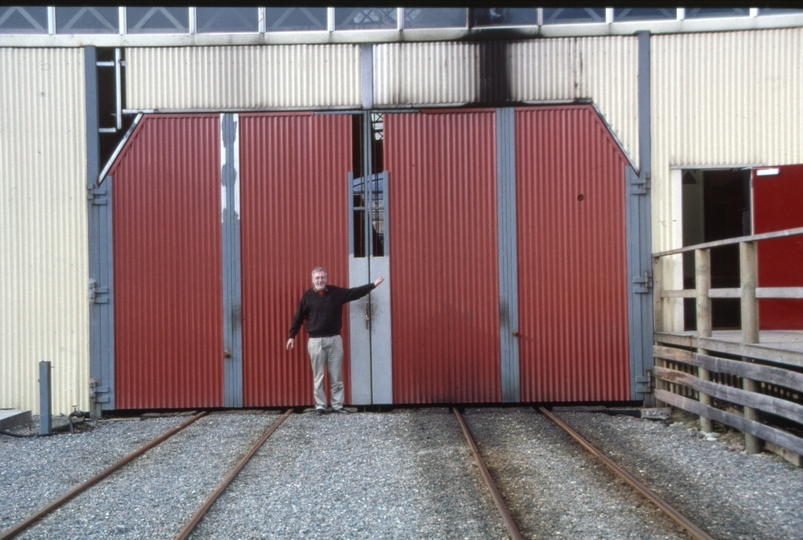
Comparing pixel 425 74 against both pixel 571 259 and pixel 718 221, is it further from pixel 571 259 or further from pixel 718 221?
pixel 718 221

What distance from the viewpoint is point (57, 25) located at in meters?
9.45

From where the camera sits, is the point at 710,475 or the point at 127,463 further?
the point at 127,463

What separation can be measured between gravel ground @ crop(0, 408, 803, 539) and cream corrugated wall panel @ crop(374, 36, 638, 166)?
12.5ft

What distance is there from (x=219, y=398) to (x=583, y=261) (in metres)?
4.70

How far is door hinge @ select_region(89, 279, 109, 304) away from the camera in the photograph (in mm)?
9367

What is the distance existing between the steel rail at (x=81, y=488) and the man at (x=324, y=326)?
5.29ft

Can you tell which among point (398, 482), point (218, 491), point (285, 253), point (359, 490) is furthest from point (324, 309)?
point (218, 491)

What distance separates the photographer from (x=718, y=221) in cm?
1244

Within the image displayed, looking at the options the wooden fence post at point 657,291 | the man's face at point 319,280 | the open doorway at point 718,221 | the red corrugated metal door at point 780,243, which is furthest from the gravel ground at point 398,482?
the open doorway at point 718,221

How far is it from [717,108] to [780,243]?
1766mm

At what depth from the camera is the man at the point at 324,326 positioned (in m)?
8.95

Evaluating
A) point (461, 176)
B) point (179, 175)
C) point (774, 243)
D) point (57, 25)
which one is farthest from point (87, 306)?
point (774, 243)

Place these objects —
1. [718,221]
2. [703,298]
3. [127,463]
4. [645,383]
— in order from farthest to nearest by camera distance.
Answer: [718,221] → [645,383] → [703,298] → [127,463]

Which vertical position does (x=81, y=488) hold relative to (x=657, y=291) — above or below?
below
